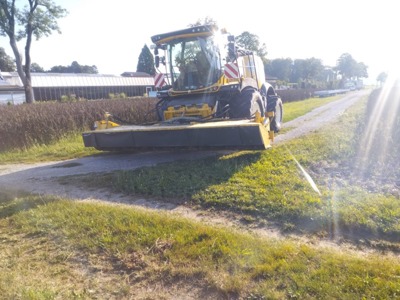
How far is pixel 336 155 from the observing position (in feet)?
23.7

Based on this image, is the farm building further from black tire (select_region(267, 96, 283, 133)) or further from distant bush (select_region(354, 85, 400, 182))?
distant bush (select_region(354, 85, 400, 182))

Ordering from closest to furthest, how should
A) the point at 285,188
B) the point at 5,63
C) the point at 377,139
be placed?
the point at 285,188 < the point at 377,139 < the point at 5,63

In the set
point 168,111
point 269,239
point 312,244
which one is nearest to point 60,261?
point 269,239

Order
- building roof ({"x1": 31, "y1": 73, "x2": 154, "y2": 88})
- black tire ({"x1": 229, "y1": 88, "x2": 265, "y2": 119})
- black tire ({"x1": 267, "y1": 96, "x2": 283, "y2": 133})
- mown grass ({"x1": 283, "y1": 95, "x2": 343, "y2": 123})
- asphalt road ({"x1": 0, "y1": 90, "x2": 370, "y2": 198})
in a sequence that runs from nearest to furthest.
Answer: asphalt road ({"x1": 0, "y1": 90, "x2": 370, "y2": 198}), black tire ({"x1": 229, "y1": 88, "x2": 265, "y2": 119}), black tire ({"x1": 267, "y1": 96, "x2": 283, "y2": 133}), mown grass ({"x1": 283, "y1": 95, "x2": 343, "y2": 123}), building roof ({"x1": 31, "y1": 73, "x2": 154, "y2": 88})

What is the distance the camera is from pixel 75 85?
146 feet

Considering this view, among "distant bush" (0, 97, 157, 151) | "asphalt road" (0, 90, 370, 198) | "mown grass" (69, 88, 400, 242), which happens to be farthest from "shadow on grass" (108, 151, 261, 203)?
"distant bush" (0, 97, 157, 151)

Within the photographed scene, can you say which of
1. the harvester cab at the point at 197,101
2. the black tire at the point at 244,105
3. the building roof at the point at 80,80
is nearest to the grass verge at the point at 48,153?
the harvester cab at the point at 197,101

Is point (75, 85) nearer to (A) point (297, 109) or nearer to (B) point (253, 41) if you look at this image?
(B) point (253, 41)

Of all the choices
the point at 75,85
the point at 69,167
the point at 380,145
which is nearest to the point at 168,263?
the point at 69,167

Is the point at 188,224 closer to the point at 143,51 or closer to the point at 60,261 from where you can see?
the point at 60,261

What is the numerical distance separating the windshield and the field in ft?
10.0

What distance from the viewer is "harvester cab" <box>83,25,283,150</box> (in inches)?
269

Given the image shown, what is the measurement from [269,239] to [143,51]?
289ft

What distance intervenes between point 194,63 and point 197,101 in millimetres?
1162
